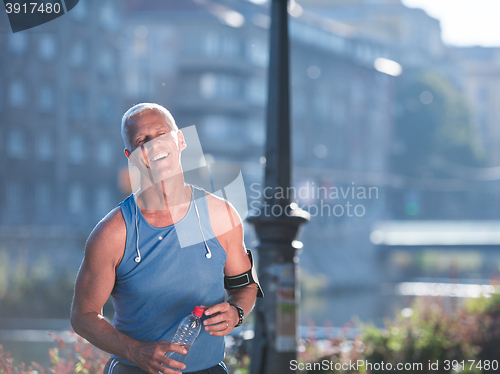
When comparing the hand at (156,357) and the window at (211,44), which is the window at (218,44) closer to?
the window at (211,44)

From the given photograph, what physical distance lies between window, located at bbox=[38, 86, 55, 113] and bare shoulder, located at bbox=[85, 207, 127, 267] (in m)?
44.3

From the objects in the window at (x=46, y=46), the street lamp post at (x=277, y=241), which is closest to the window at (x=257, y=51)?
the window at (x=46, y=46)

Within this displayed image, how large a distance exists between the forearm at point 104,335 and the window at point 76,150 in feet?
148

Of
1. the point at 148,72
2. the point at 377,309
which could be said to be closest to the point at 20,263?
the point at 377,309

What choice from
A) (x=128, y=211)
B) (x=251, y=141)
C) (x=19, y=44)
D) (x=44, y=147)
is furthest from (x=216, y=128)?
(x=128, y=211)

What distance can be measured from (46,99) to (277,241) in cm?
4251

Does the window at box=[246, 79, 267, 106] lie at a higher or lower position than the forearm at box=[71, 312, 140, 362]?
higher

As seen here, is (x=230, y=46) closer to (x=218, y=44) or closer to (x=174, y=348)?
(x=218, y=44)

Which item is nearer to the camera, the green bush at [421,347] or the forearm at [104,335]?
the forearm at [104,335]

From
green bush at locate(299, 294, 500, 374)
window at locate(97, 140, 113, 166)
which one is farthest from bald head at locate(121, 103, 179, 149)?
window at locate(97, 140, 113, 166)

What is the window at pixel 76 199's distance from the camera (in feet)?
146

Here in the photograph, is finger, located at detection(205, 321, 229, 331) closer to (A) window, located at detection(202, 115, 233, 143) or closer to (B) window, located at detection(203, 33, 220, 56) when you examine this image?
(A) window, located at detection(202, 115, 233, 143)

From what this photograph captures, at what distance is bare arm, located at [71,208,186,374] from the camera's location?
6.91ft

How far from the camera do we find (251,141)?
5606 cm
